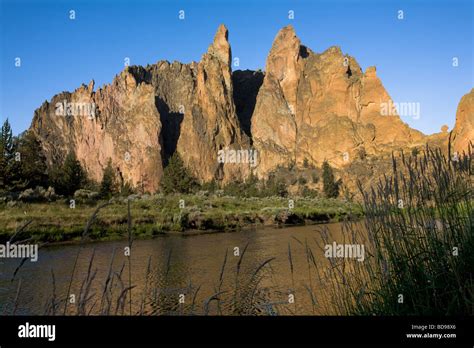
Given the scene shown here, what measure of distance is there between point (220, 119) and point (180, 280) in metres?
122

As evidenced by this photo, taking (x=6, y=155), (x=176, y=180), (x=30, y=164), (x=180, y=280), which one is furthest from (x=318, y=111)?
(x=180, y=280)

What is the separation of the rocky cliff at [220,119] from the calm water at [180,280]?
101 m

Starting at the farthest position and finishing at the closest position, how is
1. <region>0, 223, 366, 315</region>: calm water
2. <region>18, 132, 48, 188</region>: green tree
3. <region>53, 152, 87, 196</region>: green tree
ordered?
1. <region>53, 152, 87, 196</region>: green tree
2. <region>18, 132, 48, 188</region>: green tree
3. <region>0, 223, 366, 315</region>: calm water

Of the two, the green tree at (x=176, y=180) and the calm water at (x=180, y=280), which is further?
the green tree at (x=176, y=180)

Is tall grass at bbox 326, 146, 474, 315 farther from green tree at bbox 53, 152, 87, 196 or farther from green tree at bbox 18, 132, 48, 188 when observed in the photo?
green tree at bbox 53, 152, 87, 196

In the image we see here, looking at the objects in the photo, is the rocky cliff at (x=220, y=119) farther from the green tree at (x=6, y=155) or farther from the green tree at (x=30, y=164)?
the green tree at (x=6, y=155)

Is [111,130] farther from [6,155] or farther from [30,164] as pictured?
[6,155]

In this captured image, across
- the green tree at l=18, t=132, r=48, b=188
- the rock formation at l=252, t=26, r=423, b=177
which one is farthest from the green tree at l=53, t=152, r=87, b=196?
the rock formation at l=252, t=26, r=423, b=177

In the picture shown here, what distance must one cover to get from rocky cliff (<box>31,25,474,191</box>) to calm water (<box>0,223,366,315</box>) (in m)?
101

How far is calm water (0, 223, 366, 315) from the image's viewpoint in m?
7.43

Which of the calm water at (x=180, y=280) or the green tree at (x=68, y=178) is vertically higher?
the green tree at (x=68, y=178)

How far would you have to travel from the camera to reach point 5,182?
115ft

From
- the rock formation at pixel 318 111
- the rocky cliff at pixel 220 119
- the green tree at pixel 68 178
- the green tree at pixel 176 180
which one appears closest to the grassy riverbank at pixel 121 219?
the green tree at pixel 68 178

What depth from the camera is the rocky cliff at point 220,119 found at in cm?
12206
